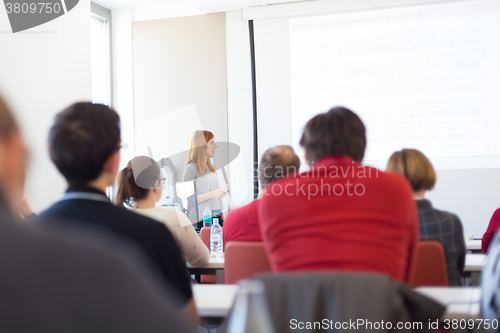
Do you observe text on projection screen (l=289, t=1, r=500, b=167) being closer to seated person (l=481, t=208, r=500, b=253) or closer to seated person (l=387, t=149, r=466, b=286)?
seated person (l=481, t=208, r=500, b=253)

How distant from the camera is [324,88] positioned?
493cm

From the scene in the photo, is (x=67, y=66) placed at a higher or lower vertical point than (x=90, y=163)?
higher

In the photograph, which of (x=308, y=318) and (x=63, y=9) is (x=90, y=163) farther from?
(x=63, y=9)

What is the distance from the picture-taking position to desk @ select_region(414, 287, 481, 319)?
145 cm

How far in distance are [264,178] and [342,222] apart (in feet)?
3.63

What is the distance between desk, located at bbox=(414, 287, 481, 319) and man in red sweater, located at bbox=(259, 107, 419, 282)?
195 mm

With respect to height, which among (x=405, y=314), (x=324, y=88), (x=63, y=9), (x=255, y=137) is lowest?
(x=405, y=314)

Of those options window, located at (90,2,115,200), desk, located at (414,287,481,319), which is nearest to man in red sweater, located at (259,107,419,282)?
desk, located at (414,287,481,319)

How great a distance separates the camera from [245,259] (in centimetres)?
205

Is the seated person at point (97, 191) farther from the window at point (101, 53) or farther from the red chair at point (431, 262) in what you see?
the window at point (101, 53)

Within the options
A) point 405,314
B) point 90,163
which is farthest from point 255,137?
point 405,314

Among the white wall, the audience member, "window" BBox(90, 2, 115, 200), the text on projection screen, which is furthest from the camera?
"window" BBox(90, 2, 115, 200)

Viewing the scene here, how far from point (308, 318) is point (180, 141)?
198 inches

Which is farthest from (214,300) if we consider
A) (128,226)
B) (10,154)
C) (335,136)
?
(10,154)
